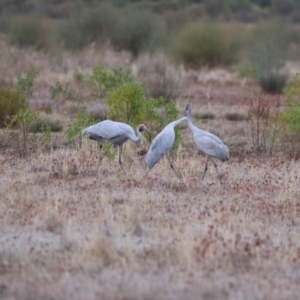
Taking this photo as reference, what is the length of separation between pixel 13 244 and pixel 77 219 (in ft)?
3.15

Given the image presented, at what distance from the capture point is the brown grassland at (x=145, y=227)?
7.05 m

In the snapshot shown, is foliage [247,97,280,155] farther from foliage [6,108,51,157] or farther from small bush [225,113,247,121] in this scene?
foliage [6,108,51,157]

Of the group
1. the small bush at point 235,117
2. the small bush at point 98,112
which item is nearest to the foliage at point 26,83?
the small bush at point 98,112

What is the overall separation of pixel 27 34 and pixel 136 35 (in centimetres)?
480

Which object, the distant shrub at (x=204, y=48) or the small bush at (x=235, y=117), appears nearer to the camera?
the small bush at (x=235, y=117)

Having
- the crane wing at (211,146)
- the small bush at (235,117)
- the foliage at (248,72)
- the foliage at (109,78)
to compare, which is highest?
the crane wing at (211,146)


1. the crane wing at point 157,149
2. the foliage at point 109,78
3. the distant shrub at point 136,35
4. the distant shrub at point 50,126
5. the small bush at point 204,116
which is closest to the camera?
the crane wing at point 157,149

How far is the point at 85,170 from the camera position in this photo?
12.0 m

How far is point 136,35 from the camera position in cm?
3622

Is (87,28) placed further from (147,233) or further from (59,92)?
(147,233)

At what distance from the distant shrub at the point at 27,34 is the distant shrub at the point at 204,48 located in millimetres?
5327

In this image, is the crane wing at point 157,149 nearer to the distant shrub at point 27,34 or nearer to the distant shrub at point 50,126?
the distant shrub at point 50,126

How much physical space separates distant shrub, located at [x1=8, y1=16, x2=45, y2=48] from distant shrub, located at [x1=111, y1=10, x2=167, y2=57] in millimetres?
3359

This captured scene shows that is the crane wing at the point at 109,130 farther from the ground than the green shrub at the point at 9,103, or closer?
farther from the ground
